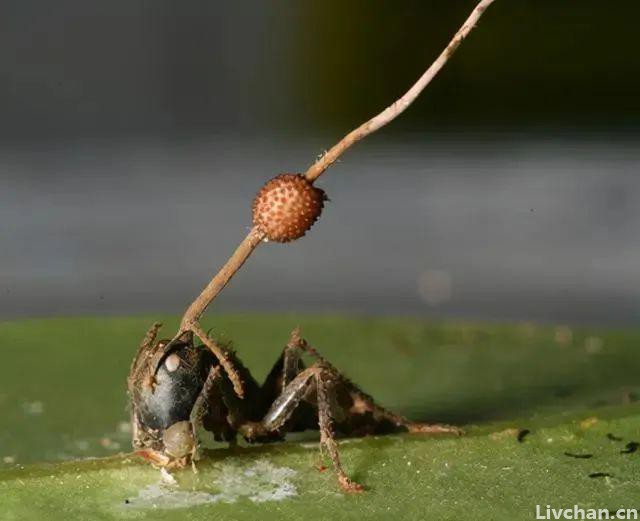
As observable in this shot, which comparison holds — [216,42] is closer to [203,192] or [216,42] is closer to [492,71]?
[203,192]

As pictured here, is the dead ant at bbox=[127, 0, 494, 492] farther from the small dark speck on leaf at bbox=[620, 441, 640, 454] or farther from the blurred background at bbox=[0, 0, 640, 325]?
the blurred background at bbox=[0, 0, 640, 325]

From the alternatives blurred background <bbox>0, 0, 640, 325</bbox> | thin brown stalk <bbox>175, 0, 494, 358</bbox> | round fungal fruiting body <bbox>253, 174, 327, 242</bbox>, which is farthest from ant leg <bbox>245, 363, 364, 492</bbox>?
blurred background <bbox>0, 0, 640, 325</bbox>

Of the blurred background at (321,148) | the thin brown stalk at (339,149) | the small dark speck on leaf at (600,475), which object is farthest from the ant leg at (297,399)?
the blurred background at (321,148)

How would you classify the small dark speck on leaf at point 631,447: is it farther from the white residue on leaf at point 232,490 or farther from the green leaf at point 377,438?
the white residue on leaf at point 232,490

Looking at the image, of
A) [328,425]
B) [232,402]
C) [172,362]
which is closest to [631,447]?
[328,425]

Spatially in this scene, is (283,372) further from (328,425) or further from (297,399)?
(328,425)
